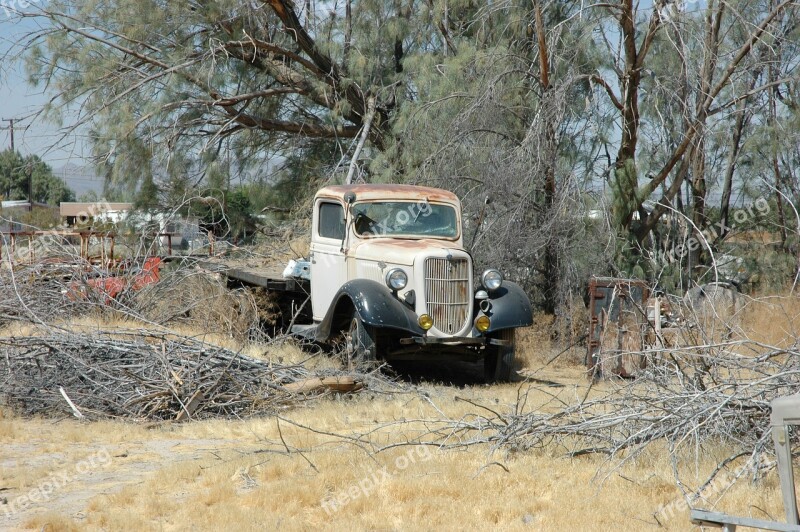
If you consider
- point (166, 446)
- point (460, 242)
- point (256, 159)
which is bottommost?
point (166, 446)

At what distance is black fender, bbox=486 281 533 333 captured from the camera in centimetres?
928

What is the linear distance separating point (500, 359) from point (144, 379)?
385 cm

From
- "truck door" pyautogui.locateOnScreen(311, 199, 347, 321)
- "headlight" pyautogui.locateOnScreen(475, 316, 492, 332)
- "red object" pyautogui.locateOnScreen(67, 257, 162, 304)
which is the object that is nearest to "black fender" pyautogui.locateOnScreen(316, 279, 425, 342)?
"headlight" pyautogui.locateOnScreen(475, 316, 492, 332)

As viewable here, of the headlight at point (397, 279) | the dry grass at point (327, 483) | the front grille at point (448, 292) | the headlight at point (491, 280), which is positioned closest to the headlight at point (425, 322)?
the front grille at point (448, 292)

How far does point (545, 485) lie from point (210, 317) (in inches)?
281

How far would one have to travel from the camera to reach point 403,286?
9148 millimetres

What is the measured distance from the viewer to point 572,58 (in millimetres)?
12586

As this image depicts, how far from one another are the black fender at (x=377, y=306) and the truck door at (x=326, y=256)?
770 millimetres

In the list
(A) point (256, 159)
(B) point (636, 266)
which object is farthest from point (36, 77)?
(B) point (636, 266)

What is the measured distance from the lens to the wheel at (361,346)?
354 inches

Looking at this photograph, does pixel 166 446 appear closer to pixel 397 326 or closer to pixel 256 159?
pixel 397 326

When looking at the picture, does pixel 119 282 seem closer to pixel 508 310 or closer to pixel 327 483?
pixel 508 310

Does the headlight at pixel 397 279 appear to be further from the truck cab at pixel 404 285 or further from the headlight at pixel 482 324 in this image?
the headlight at pixel 482 324

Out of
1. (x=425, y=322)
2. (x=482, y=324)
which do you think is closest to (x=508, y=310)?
(x=482, y=324)
